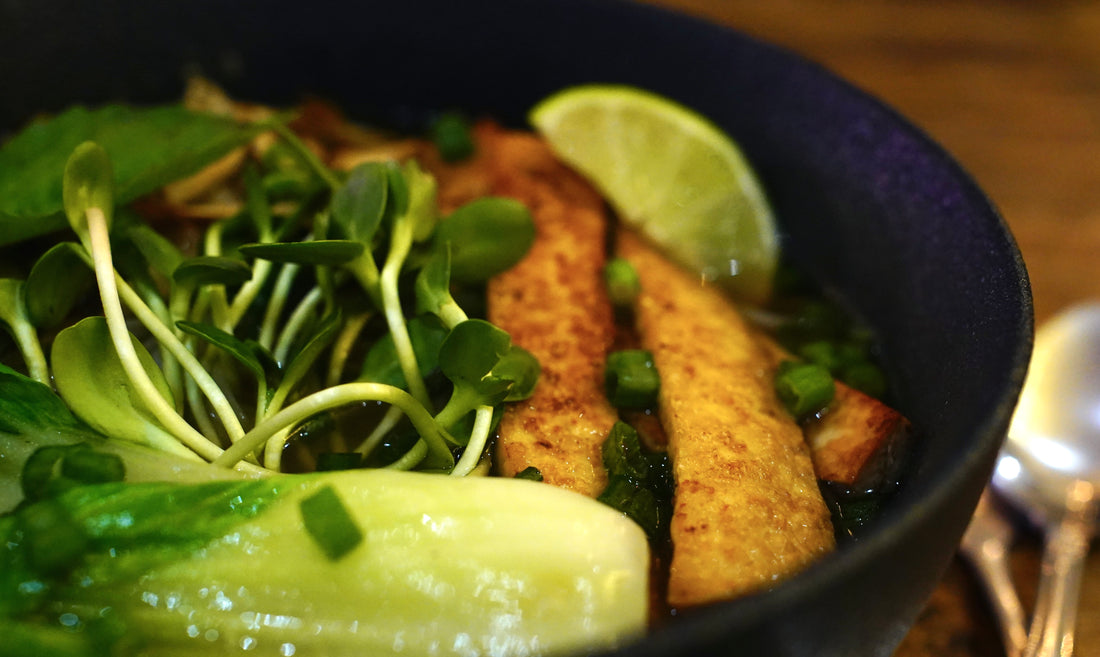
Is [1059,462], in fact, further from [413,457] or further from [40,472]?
[40,472]

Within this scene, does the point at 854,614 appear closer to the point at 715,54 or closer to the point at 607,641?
the point at 607,641

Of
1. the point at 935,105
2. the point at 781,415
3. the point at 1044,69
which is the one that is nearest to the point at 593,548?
the point at 781,415

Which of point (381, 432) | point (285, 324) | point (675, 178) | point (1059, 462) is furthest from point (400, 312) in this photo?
point (1059, 462)

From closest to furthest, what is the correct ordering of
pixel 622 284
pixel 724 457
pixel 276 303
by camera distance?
1. pixel 724 457
2. pixel 276 303
3. pixel 622 284

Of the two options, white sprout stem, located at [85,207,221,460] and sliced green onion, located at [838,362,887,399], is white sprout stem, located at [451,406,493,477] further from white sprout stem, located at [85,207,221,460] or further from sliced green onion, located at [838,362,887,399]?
sliced green onion, located at [838,362,887,399]

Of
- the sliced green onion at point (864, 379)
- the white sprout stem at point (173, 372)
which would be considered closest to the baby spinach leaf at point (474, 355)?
the white sprout stem at point (173, 372)

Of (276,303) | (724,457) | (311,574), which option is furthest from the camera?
(276,303)

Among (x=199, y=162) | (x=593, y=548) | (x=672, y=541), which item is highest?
(x=199, y=162)
